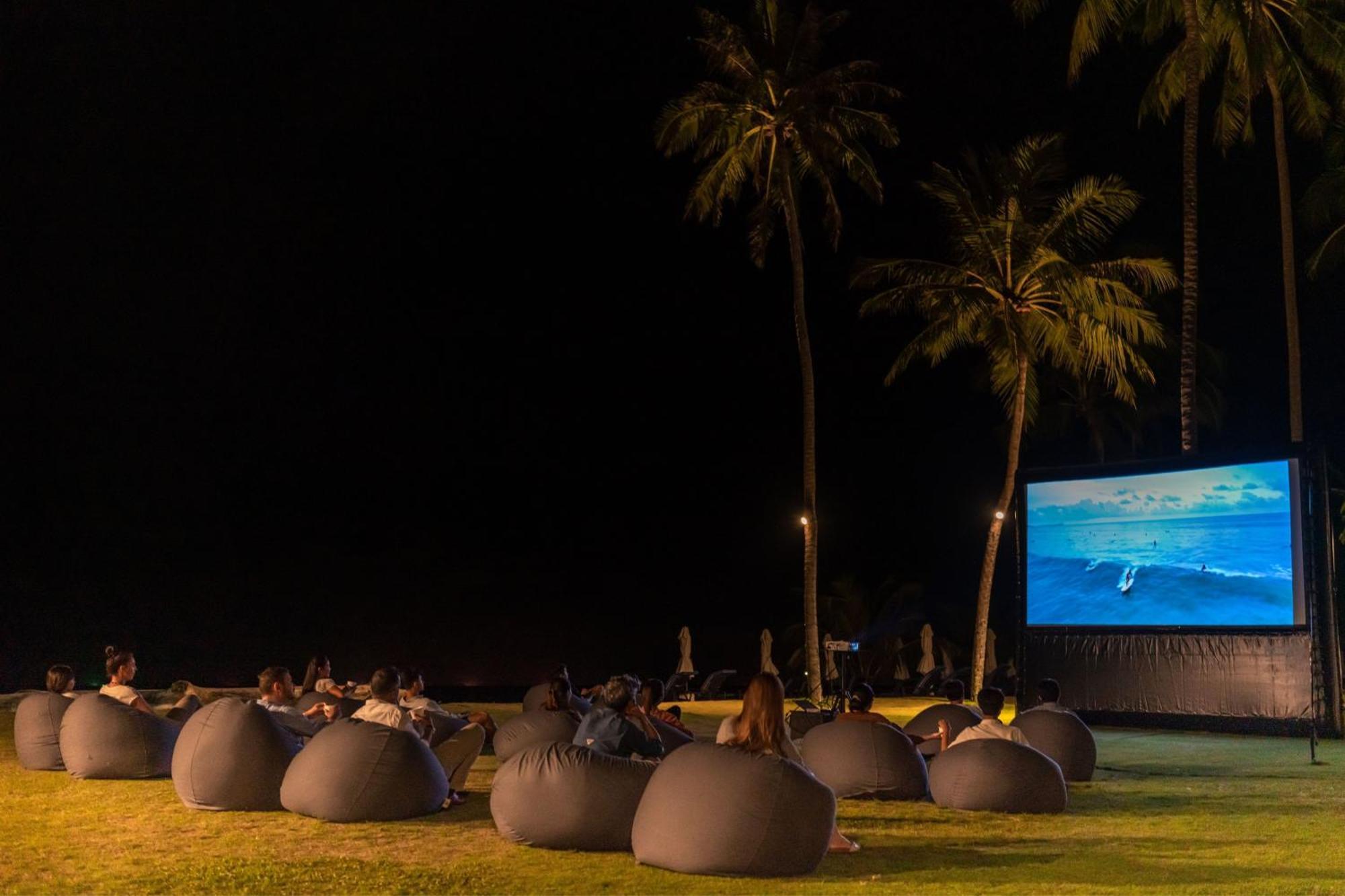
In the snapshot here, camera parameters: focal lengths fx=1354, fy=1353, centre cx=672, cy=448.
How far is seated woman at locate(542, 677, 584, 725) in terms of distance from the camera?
1166cm

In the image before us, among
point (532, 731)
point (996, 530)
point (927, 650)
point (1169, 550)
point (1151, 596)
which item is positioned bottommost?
point (532, 731)

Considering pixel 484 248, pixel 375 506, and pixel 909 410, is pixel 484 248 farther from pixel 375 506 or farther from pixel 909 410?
pixel 909 410

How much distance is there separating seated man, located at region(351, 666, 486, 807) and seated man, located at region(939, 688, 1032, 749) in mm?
3849

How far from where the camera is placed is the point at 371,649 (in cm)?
3600

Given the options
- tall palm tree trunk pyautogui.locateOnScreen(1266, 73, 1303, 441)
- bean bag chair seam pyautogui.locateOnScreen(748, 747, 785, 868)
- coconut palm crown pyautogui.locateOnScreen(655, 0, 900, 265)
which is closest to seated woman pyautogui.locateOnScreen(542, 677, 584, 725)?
bean bag chair seam pyautogui.locateOnScreen(748, 747, 785, 868)

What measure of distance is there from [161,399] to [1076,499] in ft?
73.8

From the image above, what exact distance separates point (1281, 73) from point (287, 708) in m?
21.2

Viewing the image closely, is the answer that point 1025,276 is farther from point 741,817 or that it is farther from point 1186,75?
point 741,817

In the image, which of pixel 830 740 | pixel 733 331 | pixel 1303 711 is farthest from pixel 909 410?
pixel 830 740

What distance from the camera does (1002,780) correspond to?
408 inches

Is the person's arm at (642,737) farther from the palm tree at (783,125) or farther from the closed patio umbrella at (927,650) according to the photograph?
the closed patio umbrella at (927,650)

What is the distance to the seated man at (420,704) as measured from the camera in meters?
11.6

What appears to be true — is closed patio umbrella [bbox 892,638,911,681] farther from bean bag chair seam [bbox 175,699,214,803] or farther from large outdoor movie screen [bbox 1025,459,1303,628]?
bean bag chair seam [bbox 175,699,214,803]

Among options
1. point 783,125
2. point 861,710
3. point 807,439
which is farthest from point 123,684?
point 783,125
